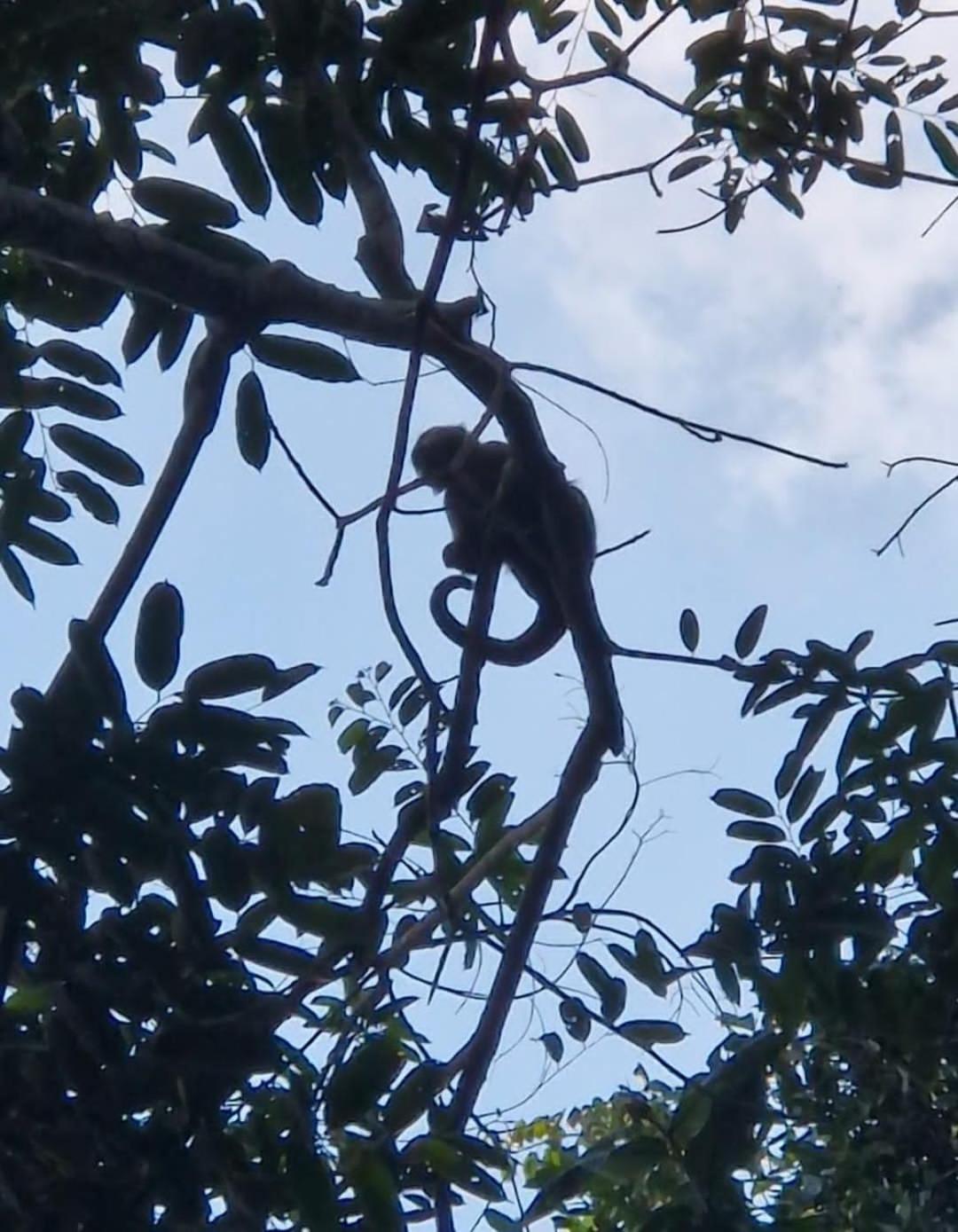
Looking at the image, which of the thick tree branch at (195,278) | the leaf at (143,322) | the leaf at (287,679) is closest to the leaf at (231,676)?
the leaf at (287,679)

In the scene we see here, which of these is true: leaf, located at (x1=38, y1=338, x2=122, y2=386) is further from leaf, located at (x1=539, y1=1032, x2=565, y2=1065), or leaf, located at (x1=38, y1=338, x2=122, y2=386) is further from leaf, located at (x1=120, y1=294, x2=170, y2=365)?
leaf, located at (x1=539, y1=1032, x2=565, y2=1065)

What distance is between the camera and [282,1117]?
1702 mm

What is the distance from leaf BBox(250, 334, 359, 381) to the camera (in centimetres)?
240

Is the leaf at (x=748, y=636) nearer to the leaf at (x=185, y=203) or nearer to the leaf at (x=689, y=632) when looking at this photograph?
the leaf at (x=689, y=632)

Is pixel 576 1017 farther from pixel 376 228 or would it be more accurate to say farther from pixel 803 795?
pixel 376 228

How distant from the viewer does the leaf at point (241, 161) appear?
96.1 inches

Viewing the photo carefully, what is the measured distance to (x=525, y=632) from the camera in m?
3.41

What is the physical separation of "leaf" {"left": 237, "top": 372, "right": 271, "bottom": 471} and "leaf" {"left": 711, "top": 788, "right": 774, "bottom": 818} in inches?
32.1

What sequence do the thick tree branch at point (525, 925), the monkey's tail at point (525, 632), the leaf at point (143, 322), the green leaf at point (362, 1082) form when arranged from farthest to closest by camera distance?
the monkey's tail at point (525, 632)
the leaf at point (143, 322)
the thick tree branch at point (525, 925)
the green leaf at point (362, 1082)

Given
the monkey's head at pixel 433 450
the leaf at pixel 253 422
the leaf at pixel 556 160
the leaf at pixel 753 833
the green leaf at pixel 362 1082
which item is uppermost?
the monkey's head at pixel 433 450

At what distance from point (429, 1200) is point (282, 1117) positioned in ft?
0.85

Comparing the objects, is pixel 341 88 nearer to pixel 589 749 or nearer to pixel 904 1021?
pixel 589 749

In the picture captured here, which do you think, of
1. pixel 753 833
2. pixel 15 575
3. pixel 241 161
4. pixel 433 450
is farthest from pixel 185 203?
pixel 433 450

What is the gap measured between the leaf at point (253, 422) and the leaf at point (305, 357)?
64mm
